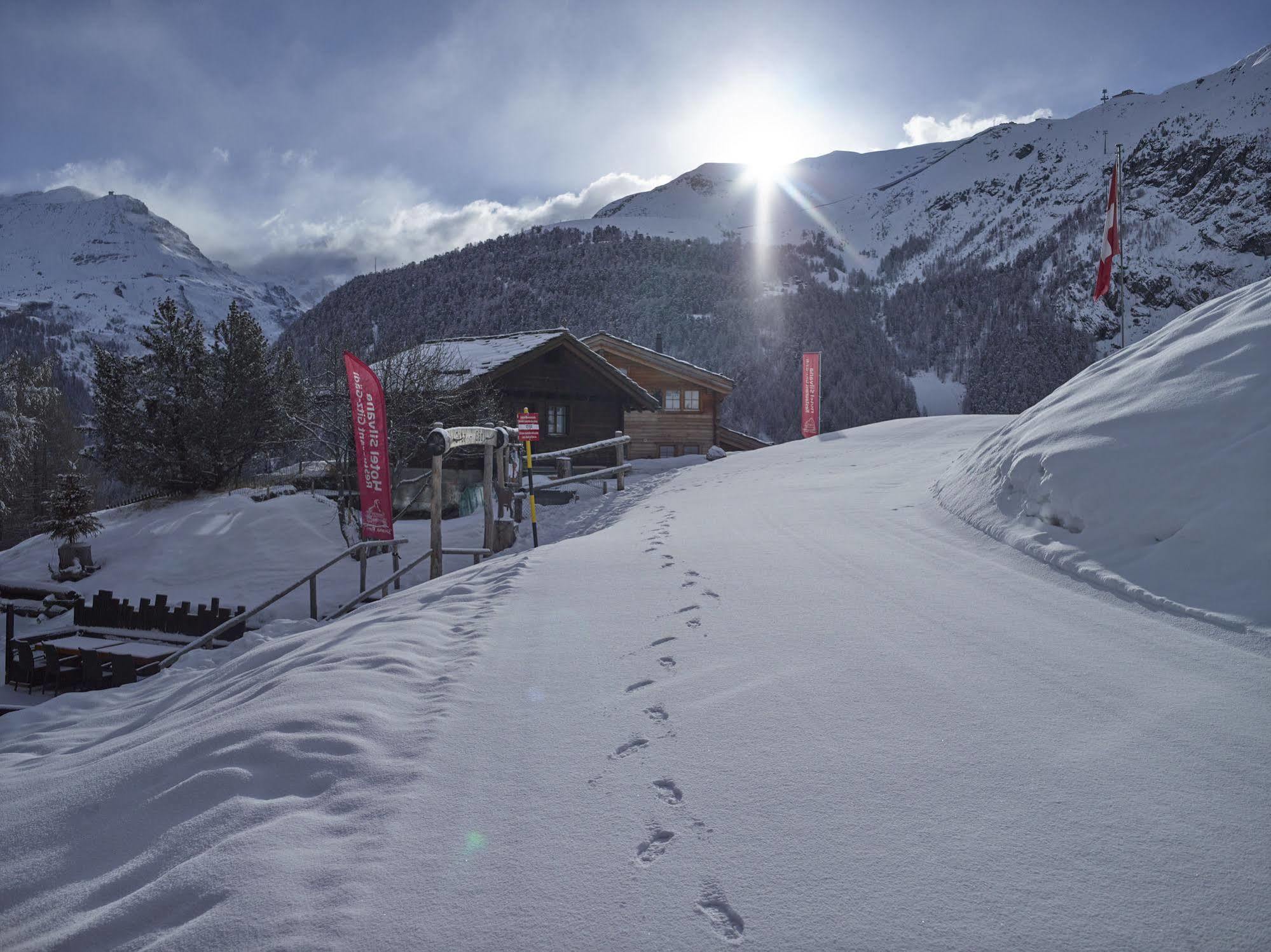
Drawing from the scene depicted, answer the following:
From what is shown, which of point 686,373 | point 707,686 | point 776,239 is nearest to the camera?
point 707,686

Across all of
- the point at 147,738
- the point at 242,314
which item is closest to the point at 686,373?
the point at 242,314

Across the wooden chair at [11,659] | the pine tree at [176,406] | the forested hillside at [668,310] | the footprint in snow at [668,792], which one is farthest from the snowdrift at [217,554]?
the forested hillside at [668,310]

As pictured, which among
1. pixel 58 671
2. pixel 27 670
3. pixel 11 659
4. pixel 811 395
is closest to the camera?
pixel 58 671

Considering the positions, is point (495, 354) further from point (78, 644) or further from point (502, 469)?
point (78, 644)

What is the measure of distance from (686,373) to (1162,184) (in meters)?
109

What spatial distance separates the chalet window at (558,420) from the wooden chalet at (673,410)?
635 cm

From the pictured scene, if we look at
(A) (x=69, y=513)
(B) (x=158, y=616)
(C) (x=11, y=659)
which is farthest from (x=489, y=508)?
(A) (x=69, y=513)

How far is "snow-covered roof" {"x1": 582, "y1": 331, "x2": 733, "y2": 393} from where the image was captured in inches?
1070

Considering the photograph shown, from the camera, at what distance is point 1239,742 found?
2326 millimetres

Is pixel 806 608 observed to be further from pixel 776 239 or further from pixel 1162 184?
pixel 776 239

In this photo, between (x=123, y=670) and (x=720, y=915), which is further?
(x=123, y=670)

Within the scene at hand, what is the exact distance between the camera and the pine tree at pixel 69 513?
15031 millimetres

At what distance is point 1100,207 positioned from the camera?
10250 centimetres

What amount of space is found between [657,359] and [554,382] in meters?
7.57
